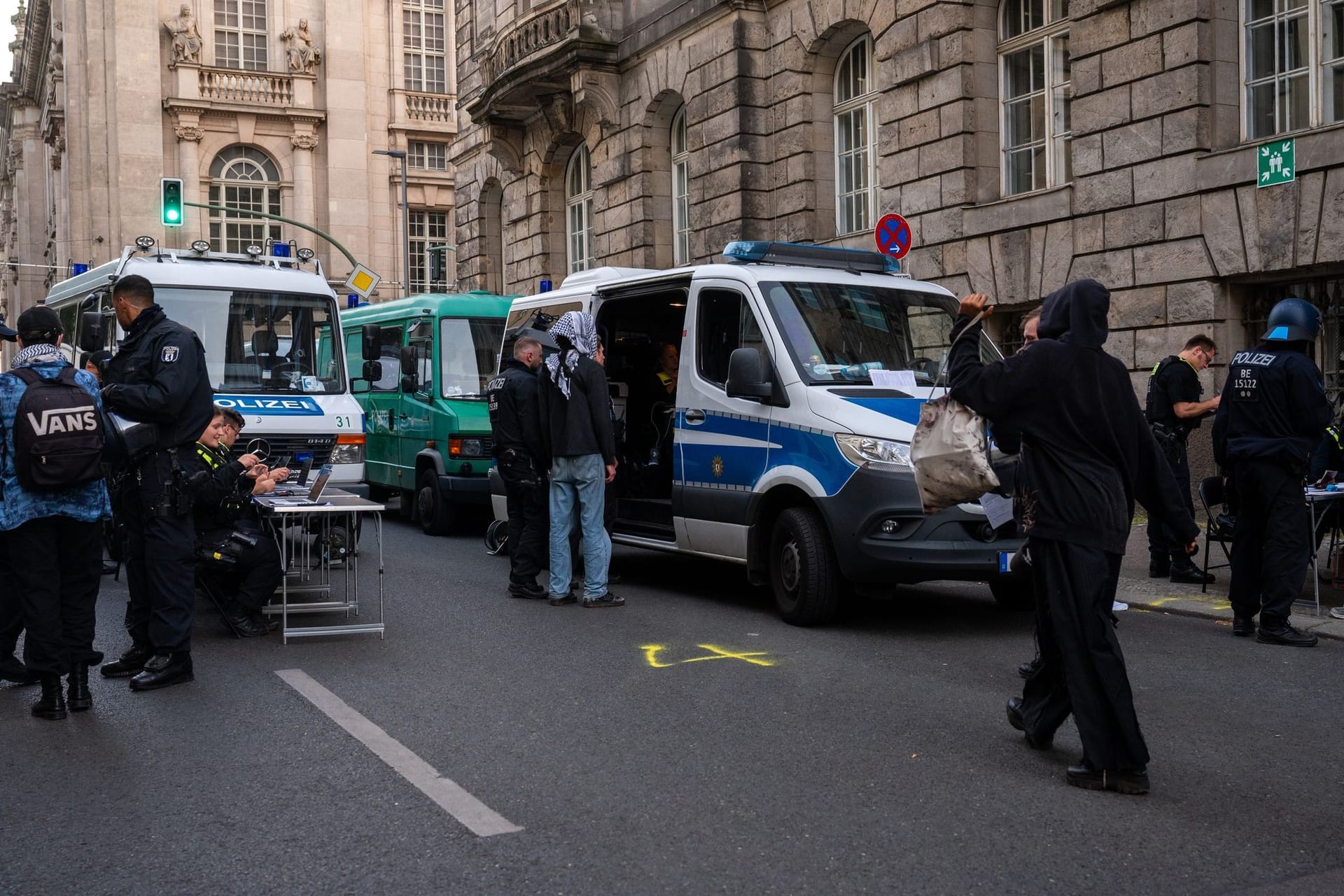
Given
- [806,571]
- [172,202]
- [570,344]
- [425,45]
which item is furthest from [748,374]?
[425,45]

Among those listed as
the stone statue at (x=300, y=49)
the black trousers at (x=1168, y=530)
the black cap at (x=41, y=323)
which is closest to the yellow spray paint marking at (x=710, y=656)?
the black cap at (x=41, y=323)

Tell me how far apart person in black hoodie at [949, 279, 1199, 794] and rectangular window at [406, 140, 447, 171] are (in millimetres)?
51638

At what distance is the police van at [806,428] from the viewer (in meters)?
8.00

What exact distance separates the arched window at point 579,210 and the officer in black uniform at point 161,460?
1956 cm

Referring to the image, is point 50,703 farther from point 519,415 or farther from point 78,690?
point 519,415

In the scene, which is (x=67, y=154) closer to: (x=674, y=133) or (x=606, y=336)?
(x=674, y=133)

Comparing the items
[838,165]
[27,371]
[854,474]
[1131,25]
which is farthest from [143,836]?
[838,165]

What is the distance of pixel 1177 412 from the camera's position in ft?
34.1

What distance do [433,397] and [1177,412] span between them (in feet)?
25.1

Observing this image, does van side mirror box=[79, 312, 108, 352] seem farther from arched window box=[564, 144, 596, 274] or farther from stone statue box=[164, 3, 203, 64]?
stone statue box=[164, 3, 203, 64]

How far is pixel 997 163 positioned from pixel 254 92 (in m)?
40.9

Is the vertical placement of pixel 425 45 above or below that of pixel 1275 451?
above

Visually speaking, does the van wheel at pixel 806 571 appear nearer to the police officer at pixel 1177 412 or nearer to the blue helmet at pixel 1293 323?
the blue helmet at pixel 1293 323

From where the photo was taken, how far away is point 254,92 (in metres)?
51.6
